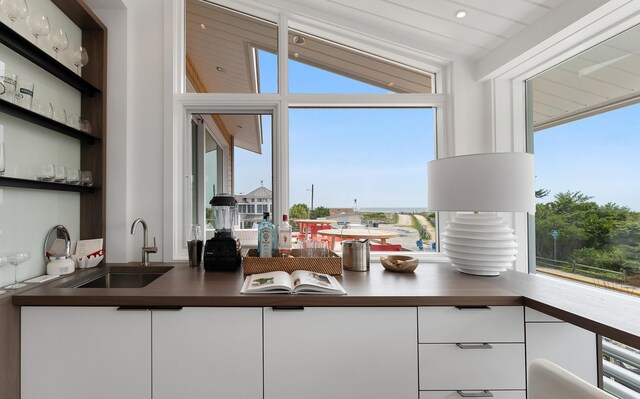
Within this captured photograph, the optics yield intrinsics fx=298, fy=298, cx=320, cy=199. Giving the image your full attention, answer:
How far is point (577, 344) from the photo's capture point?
1.23 m

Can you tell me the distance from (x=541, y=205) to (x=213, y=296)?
77.0 inches

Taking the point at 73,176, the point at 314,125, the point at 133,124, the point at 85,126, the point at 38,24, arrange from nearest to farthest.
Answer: the point at 38,24
the point at 73,176
the point at 85,126
the point at 133,124
the point at 314,125

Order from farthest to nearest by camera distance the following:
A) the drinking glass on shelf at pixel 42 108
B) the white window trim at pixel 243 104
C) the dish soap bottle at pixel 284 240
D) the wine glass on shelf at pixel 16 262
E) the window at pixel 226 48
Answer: the window at pixel 226 48 < the white window trim at pixel 243 104 < the dish soap bottle at pixel 284 240 < the drinking glass on shelf at pixel 42 108 < the wine glass on shelf at pixel 16 262

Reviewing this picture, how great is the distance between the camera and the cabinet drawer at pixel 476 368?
4.12 ft

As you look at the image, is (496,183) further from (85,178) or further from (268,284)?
(85,178)

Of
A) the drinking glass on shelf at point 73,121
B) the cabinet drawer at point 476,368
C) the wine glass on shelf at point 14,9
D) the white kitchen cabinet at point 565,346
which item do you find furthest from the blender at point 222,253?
the white kitchen cabinet at point 565,346

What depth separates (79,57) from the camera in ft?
5.67

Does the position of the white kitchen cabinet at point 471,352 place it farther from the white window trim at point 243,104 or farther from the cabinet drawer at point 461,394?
the white window trim at point 243,104

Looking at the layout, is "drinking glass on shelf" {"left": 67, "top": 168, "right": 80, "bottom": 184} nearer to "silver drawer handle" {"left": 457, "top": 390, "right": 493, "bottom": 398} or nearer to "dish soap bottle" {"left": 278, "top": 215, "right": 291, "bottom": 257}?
"dish soap bottle" {"left": 278, "top": 215, "right": 291, "bottom": 257}

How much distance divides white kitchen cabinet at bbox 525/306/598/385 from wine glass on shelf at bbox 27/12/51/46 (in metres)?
2.62

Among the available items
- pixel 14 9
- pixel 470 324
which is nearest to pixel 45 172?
pixel 14 9

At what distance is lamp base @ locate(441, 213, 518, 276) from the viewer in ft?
5.32

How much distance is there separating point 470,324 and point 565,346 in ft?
1.24

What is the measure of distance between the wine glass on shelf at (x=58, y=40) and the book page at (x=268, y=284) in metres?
1.59
